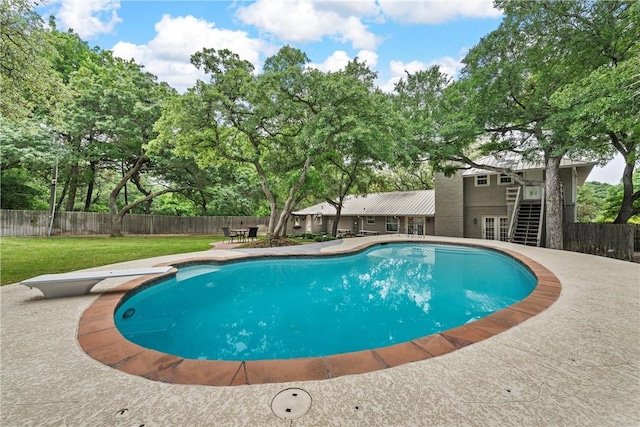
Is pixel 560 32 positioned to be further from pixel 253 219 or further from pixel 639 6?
pixel 253 219

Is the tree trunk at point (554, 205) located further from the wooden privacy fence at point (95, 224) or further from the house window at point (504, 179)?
the wooden privacy fence at point (95, 224)

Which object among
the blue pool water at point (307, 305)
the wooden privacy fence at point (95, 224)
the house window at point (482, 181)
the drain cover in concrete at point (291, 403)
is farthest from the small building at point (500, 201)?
the wooden privacy fence at point (95, 224)

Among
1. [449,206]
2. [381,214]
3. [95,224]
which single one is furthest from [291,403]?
[95,224]

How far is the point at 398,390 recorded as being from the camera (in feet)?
6.66

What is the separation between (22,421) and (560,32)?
15798 mm

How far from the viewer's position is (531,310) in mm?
3752

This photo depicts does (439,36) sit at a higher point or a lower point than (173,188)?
higher

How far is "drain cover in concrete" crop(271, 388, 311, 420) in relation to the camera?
5.89 ft

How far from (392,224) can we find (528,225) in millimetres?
8447

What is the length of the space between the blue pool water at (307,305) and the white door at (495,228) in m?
7.12

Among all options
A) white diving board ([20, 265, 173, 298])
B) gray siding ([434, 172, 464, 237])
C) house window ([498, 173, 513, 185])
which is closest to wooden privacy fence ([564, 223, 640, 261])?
house window ([498, 173, 513, 185])

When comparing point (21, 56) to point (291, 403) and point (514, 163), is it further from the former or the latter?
point (514, 163)

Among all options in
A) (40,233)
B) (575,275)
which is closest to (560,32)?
(575,275)

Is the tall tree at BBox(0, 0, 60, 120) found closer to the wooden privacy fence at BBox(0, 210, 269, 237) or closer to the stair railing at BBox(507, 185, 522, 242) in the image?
the wooden privacy fence at BBox(0, 210, 269, 237)
